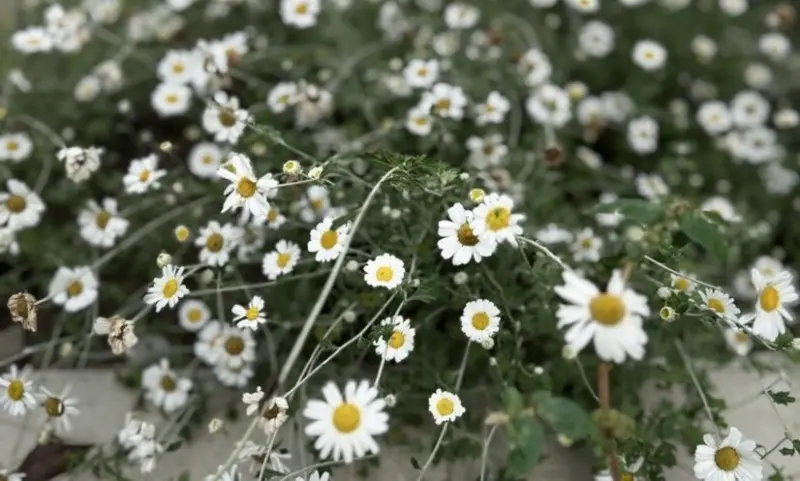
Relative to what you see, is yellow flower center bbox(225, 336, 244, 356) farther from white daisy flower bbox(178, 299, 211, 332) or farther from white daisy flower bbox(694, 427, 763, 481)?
white daisy flower bbox(694, 427, 763, 481)

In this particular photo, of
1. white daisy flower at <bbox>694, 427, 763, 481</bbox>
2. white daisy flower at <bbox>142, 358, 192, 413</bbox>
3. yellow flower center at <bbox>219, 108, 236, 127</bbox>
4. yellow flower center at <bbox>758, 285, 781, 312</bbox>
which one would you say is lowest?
white daisy flower at <bbox>142, 358, 192, 413</bbox>

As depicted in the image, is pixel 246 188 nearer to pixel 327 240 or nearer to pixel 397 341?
pixel 327 240

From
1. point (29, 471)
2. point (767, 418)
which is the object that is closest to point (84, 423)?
point (29, 471)

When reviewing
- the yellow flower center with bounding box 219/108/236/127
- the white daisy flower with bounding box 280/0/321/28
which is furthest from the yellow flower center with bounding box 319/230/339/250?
the white daisy flower with bounding box 280/0/321/28

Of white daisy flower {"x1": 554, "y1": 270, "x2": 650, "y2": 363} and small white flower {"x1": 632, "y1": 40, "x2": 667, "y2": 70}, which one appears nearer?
white daisy flower {"x1": 554, "y1": 270, "x2": 650, "y2": 363}

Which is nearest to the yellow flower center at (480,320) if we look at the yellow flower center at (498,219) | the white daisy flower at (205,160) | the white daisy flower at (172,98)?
the yellow flower center at (498,219)

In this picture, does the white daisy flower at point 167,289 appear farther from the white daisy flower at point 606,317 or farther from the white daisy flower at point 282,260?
the white daisy flower at point 606,317

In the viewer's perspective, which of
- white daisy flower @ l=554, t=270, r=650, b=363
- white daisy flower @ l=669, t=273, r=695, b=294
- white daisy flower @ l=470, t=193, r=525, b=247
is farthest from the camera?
white daisy flower @ l=669, t=273, r=695, b=294

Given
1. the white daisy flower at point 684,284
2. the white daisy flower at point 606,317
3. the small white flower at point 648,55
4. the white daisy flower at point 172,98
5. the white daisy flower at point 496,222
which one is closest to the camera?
the white daisy flower at point 606,317
